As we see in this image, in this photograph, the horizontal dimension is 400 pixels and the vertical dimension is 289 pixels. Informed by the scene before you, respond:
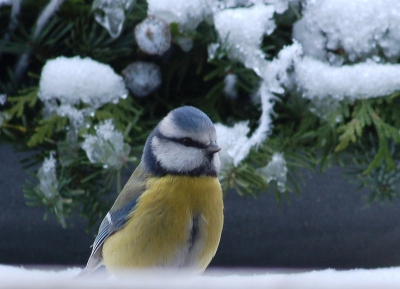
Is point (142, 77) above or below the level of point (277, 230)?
above

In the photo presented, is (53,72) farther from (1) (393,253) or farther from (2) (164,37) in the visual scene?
(1) (393,253)

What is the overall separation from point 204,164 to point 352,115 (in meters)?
0.21

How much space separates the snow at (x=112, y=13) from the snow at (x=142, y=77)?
0.05 m

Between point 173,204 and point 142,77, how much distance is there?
0.22 m

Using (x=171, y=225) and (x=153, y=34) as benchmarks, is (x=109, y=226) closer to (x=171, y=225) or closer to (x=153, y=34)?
(x=171, y=225)

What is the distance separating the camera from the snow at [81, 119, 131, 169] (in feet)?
2.26

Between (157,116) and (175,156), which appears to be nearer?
(175,156)

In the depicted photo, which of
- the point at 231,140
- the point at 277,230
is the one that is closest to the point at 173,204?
the point at 231,140

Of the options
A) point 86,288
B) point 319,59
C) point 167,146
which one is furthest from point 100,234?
point 86,288

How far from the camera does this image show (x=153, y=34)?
0.71m

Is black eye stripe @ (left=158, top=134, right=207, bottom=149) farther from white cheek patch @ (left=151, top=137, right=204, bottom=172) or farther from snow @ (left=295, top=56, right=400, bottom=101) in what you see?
snow @ (left=295, top=56, right=400, bottom=101)

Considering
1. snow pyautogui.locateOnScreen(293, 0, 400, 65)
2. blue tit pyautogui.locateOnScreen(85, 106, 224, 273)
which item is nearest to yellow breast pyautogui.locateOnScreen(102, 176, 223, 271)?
blue tit pyautogui.locateOnScreen(85, 106, 224, 273)

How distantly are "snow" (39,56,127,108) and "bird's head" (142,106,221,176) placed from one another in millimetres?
96

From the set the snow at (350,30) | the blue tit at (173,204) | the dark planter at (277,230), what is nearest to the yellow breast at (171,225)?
the blue tit at (173,204)
